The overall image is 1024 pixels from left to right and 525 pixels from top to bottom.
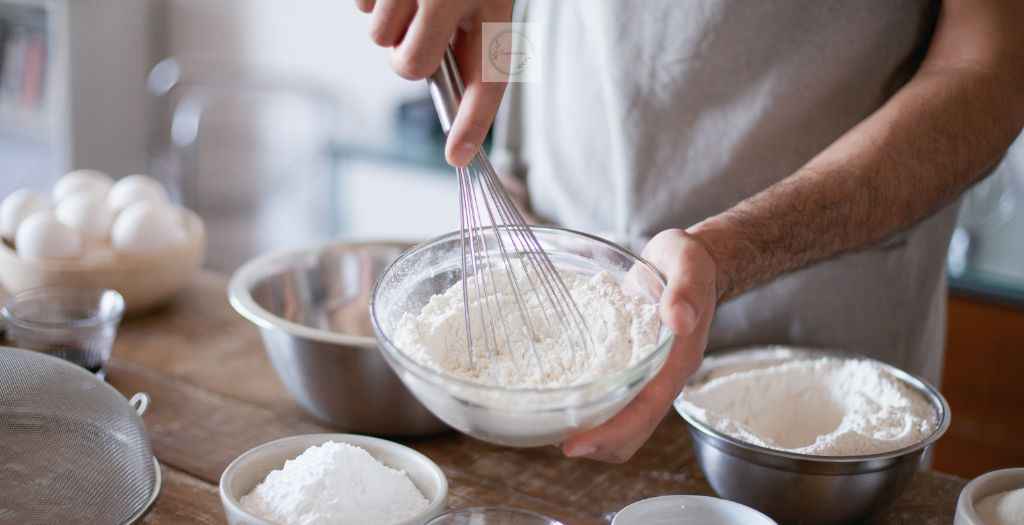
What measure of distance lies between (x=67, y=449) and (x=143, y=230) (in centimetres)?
47

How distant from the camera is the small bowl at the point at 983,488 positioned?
2.35 feet

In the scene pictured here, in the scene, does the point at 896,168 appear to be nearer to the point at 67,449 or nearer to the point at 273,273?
the point at 273,273

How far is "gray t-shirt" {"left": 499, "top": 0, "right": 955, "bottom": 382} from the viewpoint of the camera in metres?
1.06

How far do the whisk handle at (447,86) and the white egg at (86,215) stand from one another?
0.65 metres

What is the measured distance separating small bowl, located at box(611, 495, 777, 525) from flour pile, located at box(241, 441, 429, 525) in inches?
6.5

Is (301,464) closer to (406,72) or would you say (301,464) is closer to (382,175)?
(406,72)

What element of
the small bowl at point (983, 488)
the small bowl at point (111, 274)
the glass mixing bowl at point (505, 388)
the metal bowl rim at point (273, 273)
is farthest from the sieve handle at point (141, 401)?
the small bowl at point (983, 488)

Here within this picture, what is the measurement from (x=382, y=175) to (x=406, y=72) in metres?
2.20

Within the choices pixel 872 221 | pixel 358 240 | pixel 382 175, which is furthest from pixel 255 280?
pixel 382 175

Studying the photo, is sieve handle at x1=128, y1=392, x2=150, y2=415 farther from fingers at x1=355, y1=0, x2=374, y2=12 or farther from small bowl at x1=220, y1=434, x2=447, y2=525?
fingers at x1=355, y1=0, x2=374, y2=12

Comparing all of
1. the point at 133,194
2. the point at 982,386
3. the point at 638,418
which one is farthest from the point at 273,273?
the point at 982,386

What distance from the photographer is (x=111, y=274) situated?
118 centimetres

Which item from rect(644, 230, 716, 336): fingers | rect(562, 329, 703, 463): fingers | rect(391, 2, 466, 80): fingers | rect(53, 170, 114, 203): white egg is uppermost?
rect(391, 2, 466, 80): fingers

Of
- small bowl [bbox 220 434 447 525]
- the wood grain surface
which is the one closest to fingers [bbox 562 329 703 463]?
small bowl [bbox 220 434 447 525]
